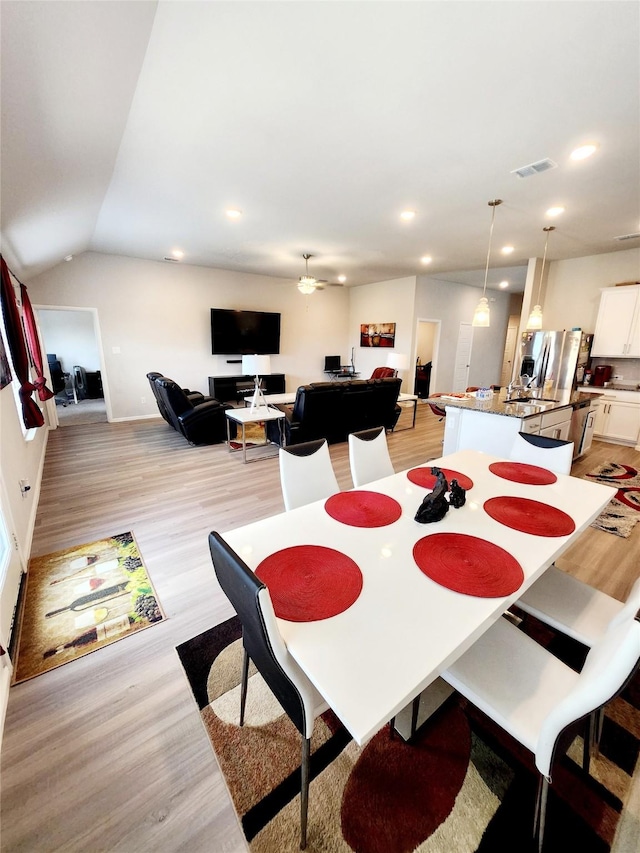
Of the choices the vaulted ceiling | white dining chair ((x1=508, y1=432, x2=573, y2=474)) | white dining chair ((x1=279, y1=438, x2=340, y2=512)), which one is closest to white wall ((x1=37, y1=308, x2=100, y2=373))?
the vaulted ceiling

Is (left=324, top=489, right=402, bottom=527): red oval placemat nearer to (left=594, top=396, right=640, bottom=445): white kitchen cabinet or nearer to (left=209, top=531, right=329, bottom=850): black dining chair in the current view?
(left=209, top=531, right=329, bottom=850): black dining chair

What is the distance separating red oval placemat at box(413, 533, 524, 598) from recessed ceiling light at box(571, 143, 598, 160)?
3.00 meters

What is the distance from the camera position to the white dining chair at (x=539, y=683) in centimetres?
81

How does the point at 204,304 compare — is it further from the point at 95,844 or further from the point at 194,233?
the point at 95,844

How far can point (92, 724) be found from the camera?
4.55 feet

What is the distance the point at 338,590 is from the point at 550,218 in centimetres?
474

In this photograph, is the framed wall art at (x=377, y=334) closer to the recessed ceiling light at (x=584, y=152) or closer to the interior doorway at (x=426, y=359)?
the interior doorway at (x=426, y=359)

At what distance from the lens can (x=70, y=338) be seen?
824cm

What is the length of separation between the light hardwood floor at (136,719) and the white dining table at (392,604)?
2.61ft

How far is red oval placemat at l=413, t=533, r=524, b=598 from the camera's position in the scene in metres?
1.12

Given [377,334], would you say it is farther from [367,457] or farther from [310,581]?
[310,581]

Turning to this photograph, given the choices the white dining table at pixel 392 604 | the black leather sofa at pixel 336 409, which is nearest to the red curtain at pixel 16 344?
the black leather sofa at pixel 336 409

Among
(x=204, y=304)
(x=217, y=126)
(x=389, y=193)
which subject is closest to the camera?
(x=217, y=126)

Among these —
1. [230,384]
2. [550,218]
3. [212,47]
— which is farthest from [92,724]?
[230,384]
